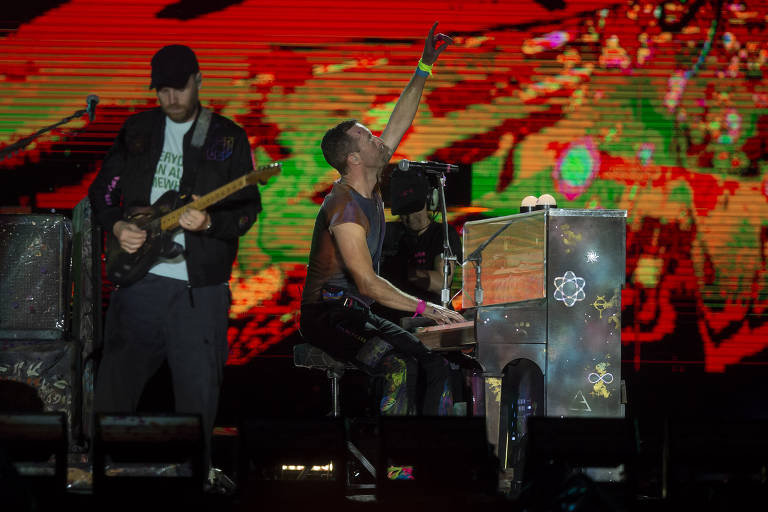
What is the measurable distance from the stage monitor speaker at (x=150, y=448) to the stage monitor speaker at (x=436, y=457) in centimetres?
75

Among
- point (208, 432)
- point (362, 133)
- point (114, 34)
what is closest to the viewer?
point (208, 432)

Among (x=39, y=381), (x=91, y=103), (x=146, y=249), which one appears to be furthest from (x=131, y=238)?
(x=39, y=381)

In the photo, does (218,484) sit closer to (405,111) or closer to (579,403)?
(579,403)

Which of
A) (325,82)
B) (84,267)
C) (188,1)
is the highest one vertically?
(188,1)

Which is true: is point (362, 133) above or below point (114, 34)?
below

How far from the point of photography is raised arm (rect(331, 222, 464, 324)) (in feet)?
15.5

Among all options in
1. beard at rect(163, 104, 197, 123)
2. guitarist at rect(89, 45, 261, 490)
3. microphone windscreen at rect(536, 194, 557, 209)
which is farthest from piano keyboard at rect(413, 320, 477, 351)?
beard at rect(163, 104, 197, 123)

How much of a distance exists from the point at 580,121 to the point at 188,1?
3.03 metres

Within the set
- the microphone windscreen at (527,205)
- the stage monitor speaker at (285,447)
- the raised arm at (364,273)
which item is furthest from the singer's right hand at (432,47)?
the stage monitor speaker at (285,447)

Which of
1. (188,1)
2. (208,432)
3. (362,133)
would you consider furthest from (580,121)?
(208,432)

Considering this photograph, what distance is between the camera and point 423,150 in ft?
23.1

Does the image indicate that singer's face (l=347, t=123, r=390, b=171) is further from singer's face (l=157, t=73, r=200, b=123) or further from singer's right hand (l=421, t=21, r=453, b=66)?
singer's face (l=157, t=73, r=200, b=123)

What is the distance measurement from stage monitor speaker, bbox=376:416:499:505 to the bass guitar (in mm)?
A: 1186

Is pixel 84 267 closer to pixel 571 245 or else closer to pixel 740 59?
pixel 571 245
